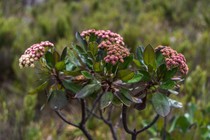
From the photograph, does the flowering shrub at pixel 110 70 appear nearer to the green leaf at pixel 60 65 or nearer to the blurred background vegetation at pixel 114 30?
the green leaf at pixel 60 65

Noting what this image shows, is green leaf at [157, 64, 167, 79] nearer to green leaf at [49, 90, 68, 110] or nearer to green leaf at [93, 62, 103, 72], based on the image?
green leaf at [93, 62, 103, 72]

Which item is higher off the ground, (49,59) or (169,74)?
(49,59)

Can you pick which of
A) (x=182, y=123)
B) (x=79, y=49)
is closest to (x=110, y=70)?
(x=79, y=49)

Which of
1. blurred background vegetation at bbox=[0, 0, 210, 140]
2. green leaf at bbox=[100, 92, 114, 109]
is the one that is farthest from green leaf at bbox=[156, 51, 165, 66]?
blurred background vegetation at bbox=[0, 0, 210, 140]

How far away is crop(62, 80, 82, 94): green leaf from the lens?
142 cm

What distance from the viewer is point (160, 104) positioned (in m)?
1.36

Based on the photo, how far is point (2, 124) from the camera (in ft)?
8.21

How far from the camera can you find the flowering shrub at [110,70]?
1322 mm

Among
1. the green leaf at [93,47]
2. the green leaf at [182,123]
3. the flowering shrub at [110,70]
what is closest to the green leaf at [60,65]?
the flowering shrub at [110,70]

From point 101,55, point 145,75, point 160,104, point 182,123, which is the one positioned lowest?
point 182,123

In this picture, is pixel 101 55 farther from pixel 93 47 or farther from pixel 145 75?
pixel 145 75

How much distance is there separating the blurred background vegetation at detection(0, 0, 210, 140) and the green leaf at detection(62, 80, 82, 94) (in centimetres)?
53

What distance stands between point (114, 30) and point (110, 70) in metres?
4.17

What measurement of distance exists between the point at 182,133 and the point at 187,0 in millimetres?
5978
